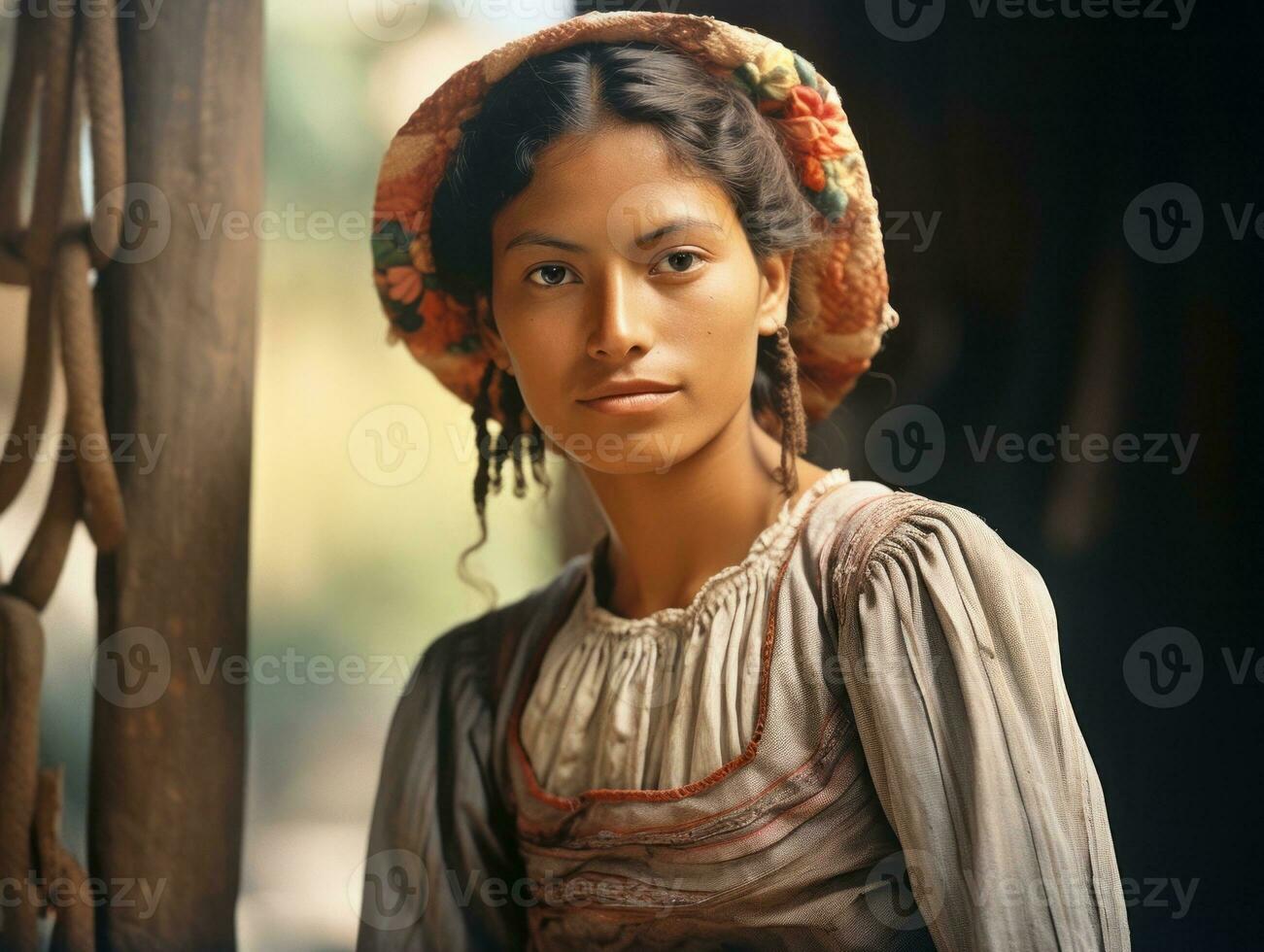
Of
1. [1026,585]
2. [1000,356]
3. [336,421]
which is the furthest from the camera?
[336,421]

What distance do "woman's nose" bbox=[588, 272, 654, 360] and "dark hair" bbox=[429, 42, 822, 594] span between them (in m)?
0.14

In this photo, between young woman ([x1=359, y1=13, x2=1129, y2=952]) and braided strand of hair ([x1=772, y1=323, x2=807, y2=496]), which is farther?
braided strand of hair ([x1=772, y1=323, x2=807, y2=496])

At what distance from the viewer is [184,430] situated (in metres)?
1.55

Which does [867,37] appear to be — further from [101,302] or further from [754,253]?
[101,302]

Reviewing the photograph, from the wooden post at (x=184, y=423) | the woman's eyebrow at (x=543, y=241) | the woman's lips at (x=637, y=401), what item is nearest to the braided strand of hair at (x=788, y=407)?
the woman's lips at (x=637, y=401)

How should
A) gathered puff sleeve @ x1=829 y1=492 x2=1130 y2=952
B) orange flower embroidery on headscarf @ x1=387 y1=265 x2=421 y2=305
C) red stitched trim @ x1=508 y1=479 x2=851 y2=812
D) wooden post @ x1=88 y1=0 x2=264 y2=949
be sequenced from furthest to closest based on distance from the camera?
wooden post @ x1=88 y1=0 x2=264 y2=949 → orange flower embroidery on headscarf @ x1=387 y1=265 x2=421 y2=305 → red stitched trim @ x1=508 y1=479 x2=851 y2=812 → gathered puff sleeve @ x1=829 y1=492 x2=1130 y2=952

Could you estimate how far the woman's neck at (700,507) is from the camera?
1316 mm

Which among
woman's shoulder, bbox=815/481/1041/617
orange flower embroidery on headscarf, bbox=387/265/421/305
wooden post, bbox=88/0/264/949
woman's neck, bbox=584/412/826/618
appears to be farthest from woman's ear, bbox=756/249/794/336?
wooden post, bbox=88/0/264/949

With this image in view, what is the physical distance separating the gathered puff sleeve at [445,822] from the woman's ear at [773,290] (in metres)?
0.49

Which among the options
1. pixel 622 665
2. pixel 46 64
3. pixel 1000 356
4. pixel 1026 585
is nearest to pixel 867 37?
pixel 1000 356

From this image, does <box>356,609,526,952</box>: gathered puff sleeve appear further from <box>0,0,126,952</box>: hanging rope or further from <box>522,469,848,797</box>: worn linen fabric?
<box>0,0,126,952</box>: hanging rope

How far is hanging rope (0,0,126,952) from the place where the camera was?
1538mm

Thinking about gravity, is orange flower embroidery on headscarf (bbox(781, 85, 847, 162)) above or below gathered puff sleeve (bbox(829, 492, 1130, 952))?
above

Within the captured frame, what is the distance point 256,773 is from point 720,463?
716 millimetres
